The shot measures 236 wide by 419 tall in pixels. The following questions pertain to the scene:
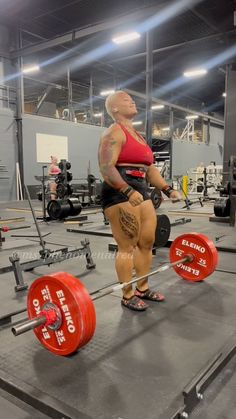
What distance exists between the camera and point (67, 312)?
1.35m

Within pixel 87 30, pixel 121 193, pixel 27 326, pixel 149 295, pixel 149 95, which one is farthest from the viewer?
pixel 87 30

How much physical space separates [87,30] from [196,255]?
8004 mm

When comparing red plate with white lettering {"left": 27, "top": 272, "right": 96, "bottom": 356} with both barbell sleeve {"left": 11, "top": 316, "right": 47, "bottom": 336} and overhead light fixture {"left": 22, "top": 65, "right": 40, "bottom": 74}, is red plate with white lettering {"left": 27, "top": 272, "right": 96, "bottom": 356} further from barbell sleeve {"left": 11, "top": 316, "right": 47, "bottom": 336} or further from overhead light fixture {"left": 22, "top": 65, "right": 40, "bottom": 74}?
overhead light fixture {"left": 22, "top": 65, "right": 40, "bottom": 74}

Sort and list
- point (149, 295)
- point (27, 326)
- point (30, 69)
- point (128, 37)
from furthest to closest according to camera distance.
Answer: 1. point (30, 69)
2. point (128, 37)
3. point (149, 295)
4. point (27, 326)

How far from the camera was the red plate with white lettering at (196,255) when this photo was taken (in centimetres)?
231

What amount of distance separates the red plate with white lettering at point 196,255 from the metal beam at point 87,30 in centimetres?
627

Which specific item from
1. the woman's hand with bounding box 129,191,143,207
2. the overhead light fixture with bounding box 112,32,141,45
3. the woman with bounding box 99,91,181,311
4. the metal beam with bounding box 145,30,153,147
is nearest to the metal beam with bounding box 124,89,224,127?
the overhead light fixture with bounding box 112,32,141,45

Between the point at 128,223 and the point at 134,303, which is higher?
the point at 128,223

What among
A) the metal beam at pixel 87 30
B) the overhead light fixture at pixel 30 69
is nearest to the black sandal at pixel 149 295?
the metal beam at pixel 87 30

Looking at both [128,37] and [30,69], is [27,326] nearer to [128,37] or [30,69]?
[128,37]

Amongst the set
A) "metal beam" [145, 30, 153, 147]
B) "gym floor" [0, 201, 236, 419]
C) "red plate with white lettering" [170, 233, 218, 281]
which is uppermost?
"metal beam" [145, 30, 153, 147]

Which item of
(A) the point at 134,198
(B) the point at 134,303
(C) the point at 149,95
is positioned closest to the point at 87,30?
(C) the point at 149,95

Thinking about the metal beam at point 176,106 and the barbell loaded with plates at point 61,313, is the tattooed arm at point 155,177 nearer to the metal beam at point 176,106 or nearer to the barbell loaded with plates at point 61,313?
the barbell loaded with plates at point 61,313

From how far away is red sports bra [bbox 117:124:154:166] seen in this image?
1918mm
